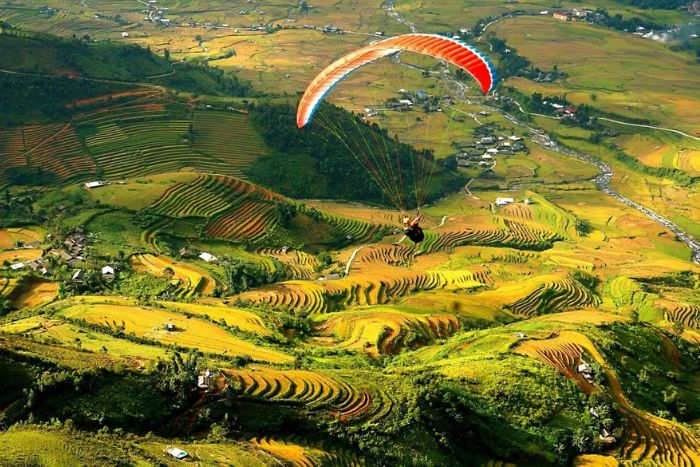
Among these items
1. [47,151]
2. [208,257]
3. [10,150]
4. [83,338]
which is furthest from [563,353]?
[10,150]

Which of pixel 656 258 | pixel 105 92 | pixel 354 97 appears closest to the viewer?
pixel 656 258

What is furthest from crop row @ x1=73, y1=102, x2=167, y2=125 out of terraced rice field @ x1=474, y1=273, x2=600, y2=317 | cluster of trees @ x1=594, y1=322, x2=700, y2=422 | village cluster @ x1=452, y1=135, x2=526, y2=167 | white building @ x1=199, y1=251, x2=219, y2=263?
cluster of trees @ x1=594, y1=322, x2=700, y2=422

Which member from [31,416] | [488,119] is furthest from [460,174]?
[31,416]

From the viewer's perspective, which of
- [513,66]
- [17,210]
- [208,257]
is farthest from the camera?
[513,66]

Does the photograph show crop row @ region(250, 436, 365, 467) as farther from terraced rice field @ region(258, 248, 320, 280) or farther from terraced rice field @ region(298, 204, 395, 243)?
terraced rice field @ region(298, 204, 395, 243)

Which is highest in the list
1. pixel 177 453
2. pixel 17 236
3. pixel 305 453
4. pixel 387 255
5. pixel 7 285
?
pixel 177 453

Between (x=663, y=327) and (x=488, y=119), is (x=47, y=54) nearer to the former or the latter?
(x=488, y=119)

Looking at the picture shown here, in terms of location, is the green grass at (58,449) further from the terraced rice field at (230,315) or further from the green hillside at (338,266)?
the terraced rice field at (230,315)

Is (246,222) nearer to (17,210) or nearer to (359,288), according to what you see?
(359,288)
